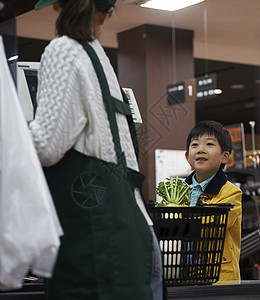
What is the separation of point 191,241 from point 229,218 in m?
0.28

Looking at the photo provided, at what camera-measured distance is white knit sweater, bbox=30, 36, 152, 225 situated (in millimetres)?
1623

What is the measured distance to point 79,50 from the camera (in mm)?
1697

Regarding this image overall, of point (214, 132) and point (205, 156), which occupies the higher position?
point (214, 132)

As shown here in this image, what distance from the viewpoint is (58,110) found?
63.8 inches

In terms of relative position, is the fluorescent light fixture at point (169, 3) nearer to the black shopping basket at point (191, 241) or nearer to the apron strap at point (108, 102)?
the black shopping basket at point (191, 241)

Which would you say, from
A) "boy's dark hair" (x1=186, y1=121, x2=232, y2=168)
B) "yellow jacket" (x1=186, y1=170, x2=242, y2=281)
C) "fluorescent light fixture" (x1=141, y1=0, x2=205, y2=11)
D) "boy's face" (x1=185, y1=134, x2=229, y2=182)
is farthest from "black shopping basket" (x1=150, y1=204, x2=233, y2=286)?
"fluorescent light fixture" (x1=141, y1=0, x2=205, y2=11)

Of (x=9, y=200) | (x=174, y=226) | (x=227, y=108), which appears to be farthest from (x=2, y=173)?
(x=227, y=108)

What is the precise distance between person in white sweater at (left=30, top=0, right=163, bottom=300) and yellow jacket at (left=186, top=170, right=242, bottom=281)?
0.78 m

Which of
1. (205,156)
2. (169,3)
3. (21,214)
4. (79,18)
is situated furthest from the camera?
(169,3)

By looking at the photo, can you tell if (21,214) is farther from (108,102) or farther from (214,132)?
(214,132)

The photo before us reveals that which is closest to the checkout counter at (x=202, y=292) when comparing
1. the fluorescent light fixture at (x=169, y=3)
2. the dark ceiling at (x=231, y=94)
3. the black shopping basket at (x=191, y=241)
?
the black shopping basket at (x=191, y=241)

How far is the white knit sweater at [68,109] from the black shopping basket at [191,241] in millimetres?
534

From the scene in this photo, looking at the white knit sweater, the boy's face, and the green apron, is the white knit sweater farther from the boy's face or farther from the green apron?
the boy's face

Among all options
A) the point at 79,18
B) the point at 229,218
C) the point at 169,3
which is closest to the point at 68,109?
the point at 79,18
